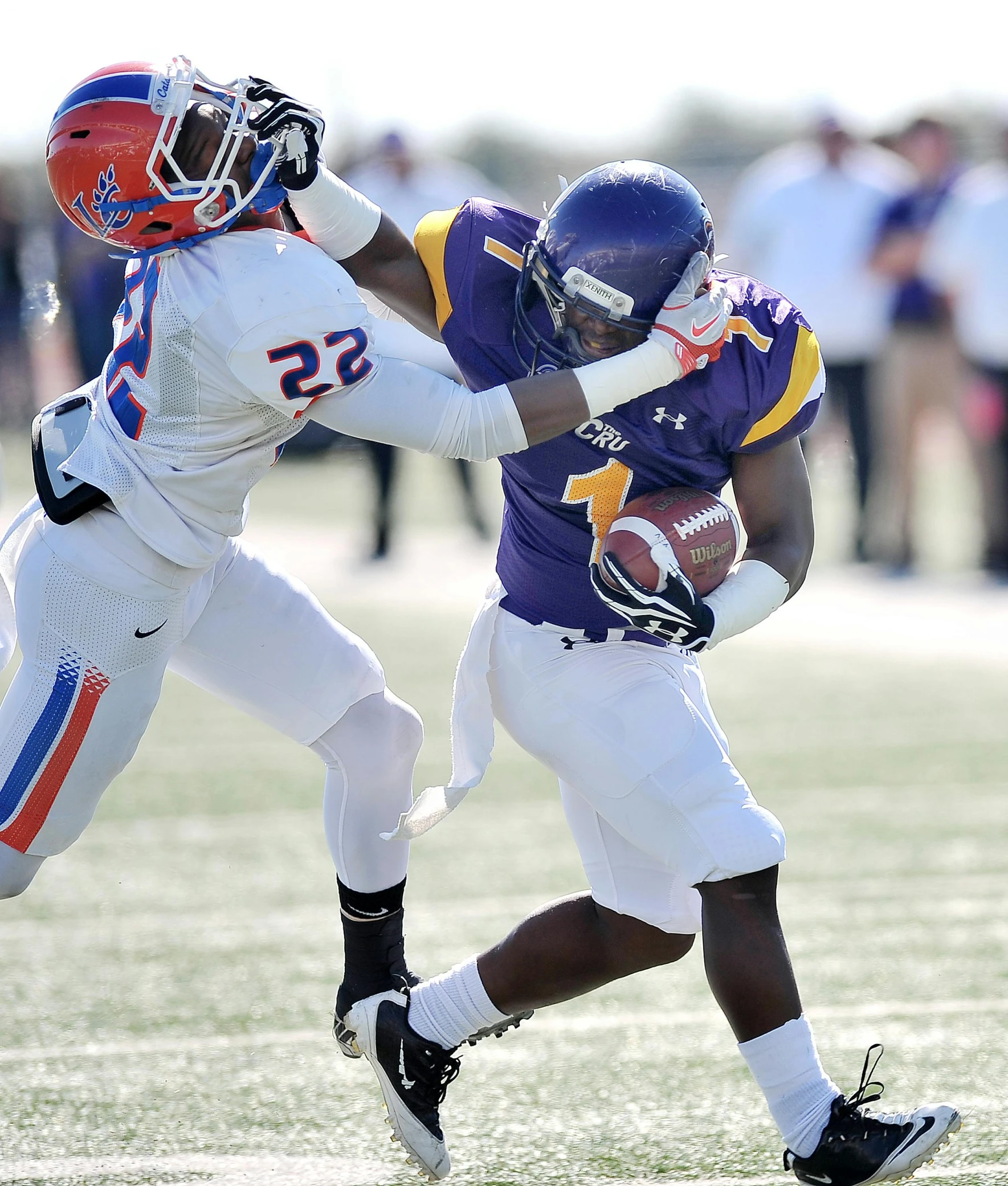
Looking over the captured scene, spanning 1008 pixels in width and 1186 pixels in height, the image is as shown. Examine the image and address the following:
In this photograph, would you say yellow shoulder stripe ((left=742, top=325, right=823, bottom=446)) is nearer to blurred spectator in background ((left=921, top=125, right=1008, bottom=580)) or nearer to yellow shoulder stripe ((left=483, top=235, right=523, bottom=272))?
yellow shoulder stripe ((left=483, top=235, right=523, bottom=272))

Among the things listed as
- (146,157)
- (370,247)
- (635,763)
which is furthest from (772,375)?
(146,157)

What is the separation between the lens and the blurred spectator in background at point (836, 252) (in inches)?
345

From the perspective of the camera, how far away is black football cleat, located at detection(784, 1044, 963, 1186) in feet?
8.11

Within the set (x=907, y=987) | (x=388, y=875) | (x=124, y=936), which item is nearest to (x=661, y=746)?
(x=388, y=875)

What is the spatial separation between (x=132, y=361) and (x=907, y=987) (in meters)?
2.10

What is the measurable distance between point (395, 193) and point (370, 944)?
623cm

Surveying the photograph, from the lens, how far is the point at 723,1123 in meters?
2.90

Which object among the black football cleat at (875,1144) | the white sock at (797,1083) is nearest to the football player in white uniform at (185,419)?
the white sock at (797,1083)

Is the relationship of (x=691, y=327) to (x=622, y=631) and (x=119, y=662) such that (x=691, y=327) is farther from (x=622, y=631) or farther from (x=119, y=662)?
(x=119, y=662)

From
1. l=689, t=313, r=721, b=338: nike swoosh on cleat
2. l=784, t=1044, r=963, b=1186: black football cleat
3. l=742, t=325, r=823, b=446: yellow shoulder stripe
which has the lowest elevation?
l=784, t=1044, r=963, b=1186: black football cleat

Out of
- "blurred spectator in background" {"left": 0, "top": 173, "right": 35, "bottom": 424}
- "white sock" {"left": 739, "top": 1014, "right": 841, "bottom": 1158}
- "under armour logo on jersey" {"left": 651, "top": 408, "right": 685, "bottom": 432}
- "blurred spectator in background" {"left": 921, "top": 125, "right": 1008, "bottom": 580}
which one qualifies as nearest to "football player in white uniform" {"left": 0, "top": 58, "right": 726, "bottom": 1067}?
"under armour logo on jersey" {"left": 651, "top": 408, "right": 685, "bottom": 432}

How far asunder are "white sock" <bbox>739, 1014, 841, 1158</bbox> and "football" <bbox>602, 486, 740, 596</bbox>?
699mm

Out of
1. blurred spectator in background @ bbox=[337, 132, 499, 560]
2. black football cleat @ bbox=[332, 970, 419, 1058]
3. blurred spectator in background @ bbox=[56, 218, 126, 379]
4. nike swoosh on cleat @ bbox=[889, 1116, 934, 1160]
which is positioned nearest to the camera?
nike swoosh on cleat @ bbox=[889, 1116, 934, 1160]

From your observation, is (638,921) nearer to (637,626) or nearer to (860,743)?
(637,626)
